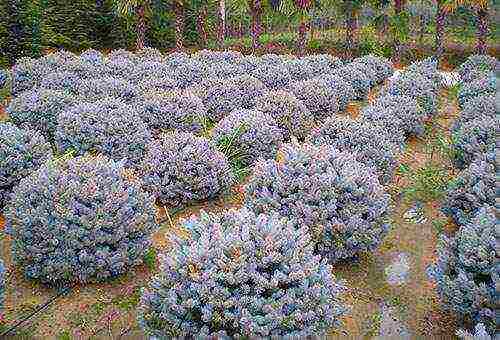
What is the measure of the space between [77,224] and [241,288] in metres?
2.17

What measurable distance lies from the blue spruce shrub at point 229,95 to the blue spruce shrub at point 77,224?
5.58m

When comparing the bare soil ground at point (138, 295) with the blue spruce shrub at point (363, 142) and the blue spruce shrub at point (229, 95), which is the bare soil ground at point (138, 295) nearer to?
the blue spruce shrub at point (363, 142)

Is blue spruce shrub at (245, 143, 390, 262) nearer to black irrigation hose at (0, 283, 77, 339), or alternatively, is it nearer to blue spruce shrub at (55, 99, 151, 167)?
black irrigation hose at (0, 283, 77, 339)

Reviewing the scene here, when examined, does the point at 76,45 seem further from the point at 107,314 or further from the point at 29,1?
the point at 107,314

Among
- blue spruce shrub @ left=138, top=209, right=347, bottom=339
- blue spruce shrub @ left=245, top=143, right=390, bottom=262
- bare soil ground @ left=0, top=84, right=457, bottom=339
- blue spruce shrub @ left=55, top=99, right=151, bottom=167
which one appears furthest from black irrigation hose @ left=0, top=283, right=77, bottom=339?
blue spruce shrub @ left=55, top=99, right=151, bottom=167

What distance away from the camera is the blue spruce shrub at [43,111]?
8961 millimetres

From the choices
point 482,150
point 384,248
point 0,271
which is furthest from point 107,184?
point 482,150

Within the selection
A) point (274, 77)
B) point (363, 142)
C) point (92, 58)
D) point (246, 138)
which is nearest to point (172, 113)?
point (246, 138)

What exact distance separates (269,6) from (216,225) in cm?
2301

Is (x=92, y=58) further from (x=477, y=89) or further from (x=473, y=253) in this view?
(x=473, y=253)

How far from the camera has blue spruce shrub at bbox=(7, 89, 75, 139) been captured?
896cm

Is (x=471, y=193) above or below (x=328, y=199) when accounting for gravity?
below

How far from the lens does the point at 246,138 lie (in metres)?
7.86

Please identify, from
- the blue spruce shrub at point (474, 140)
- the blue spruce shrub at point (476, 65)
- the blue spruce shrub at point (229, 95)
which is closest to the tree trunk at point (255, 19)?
the blue spruce shrub at point (476, 65)
